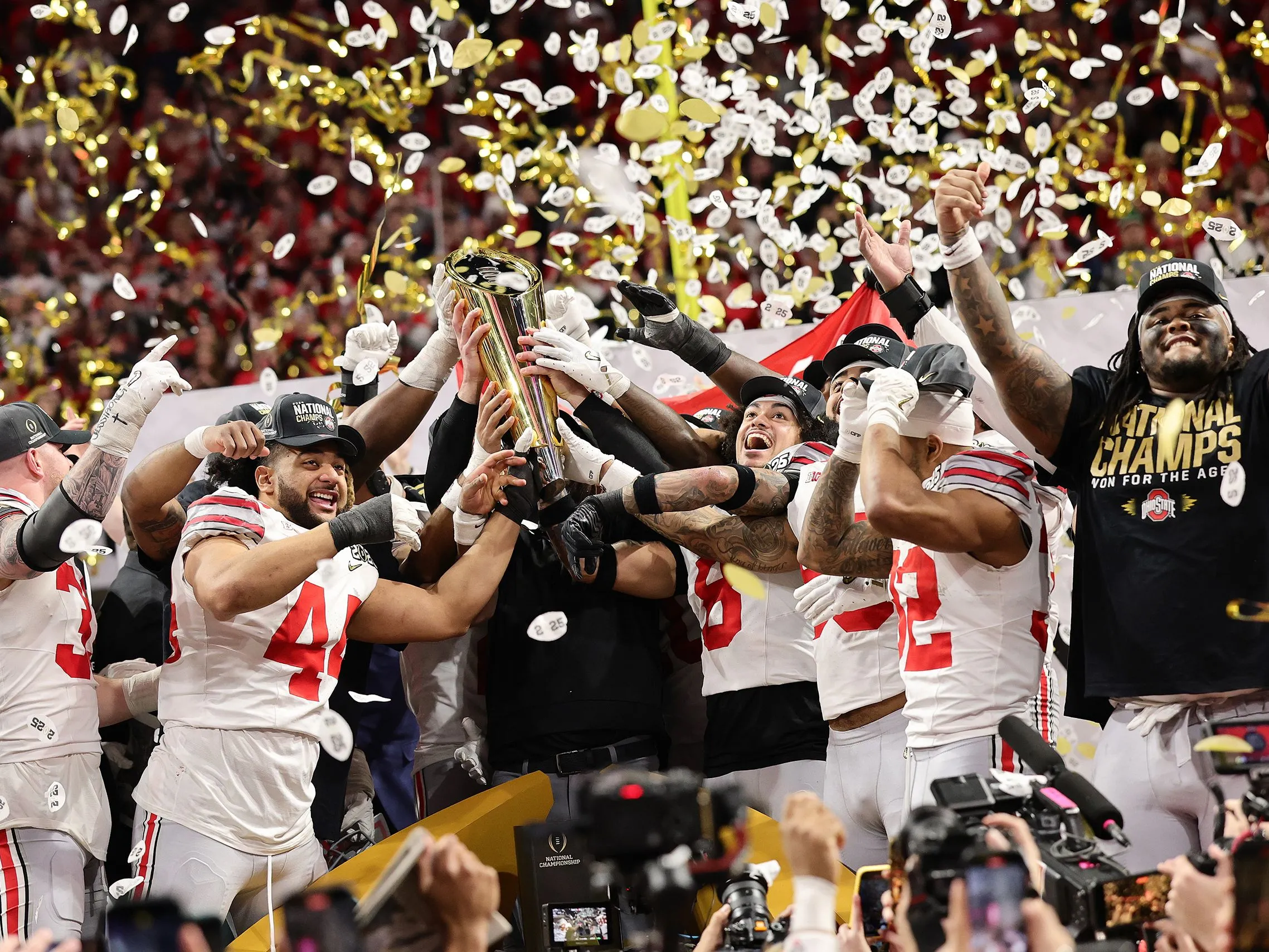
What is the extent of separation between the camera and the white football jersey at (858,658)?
3328 millimetres

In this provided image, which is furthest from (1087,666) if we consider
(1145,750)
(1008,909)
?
(1008,909)

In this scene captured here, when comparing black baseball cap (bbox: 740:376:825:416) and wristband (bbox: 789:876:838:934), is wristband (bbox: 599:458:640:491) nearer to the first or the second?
black baseball cap (bbox: 740:376:825:416)

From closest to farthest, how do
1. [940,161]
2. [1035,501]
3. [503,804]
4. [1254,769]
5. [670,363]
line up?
[1254,769] < [1035,501] < [503,804] < [670,363] < [940,161]

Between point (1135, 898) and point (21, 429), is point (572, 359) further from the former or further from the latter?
point (1135, 898)

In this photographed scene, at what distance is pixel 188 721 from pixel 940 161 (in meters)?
4.57

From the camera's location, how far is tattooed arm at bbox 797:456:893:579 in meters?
3.24

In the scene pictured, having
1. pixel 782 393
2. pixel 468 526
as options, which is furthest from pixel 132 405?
pixel 782 393

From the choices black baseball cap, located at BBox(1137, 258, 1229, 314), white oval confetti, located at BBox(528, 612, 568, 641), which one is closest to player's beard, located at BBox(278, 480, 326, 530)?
white oval confetti, located at BBox(528, 612, 568, 641)

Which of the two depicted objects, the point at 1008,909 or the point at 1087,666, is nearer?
the point at 1008,909

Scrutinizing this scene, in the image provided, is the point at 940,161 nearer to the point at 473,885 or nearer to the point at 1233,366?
the point at 1233,366

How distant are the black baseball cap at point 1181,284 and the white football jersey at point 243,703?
6.72ft

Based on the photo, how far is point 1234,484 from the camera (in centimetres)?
284

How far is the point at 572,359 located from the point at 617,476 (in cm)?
36

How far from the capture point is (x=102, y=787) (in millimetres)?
A: 3438
